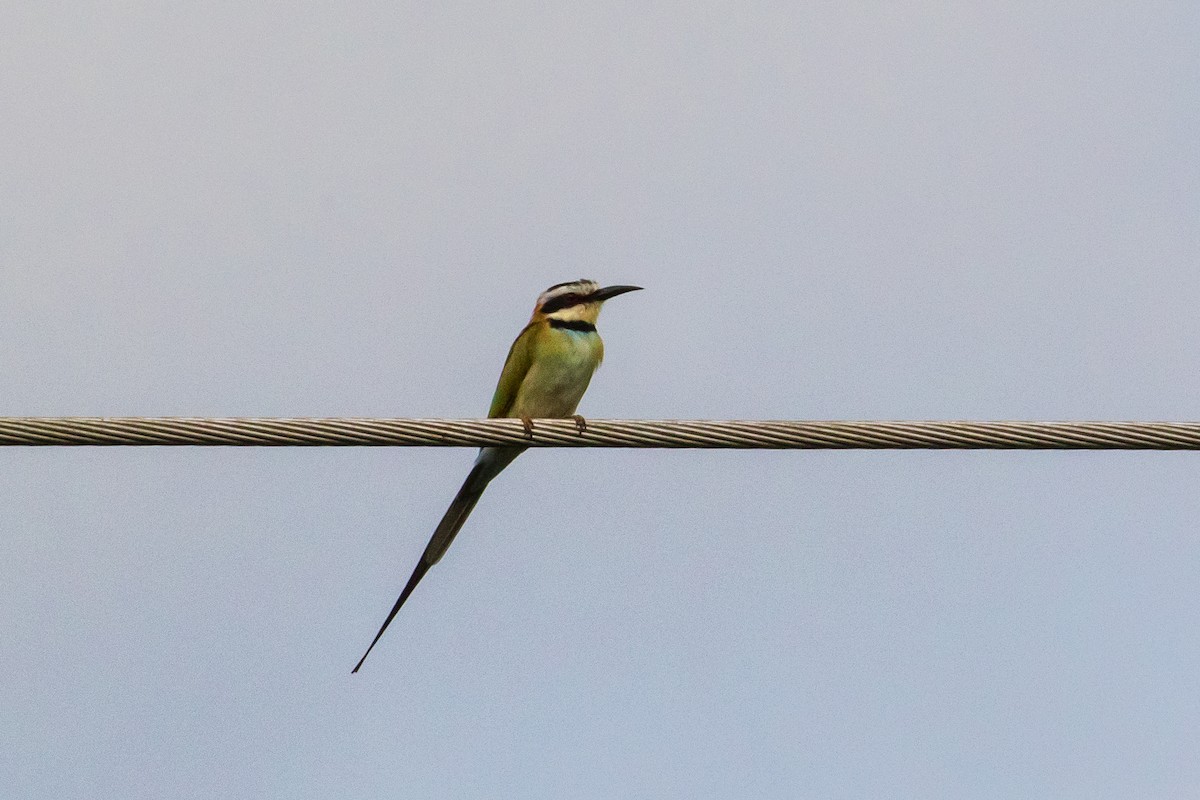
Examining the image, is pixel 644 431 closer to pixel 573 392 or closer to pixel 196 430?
pixel 196 430

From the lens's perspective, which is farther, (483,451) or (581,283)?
(581,283)

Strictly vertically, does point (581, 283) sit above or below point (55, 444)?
above

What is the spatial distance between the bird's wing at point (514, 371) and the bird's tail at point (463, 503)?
0.77 metres

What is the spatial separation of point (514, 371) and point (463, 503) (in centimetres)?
87

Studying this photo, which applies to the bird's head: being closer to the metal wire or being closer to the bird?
the bird

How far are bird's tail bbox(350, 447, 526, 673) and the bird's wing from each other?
767mm

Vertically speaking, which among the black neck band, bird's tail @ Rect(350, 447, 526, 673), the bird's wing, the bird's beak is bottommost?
bird's tail @ Rect(350, 447, 526, 673)

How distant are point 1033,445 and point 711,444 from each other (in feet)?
2.67

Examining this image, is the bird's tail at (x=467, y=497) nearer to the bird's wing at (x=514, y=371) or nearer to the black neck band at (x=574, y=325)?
the bird's wing at (x=514, y=371)

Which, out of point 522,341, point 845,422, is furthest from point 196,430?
point 522,341

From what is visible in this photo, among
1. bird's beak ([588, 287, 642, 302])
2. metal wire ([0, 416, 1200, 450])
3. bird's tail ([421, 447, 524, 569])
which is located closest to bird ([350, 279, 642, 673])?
bird's beak ([588, 287, 642, 302])

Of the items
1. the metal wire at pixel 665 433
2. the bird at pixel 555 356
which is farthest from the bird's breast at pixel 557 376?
the metal wire at pixel 665 433

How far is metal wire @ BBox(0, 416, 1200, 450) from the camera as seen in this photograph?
12.4 feet

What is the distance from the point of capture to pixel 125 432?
380 centimetres
